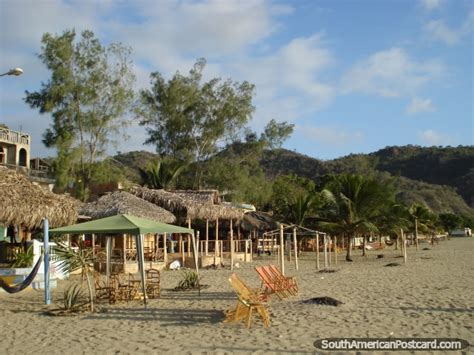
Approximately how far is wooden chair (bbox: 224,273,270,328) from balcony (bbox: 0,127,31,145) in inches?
1319

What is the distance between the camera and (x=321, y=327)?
24.8ft

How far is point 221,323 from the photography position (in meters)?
7.97

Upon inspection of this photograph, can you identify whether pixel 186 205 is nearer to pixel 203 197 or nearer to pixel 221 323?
pixel 203 197

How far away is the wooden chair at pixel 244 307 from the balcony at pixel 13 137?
1319 inches

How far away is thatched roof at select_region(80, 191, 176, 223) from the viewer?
18359 mm

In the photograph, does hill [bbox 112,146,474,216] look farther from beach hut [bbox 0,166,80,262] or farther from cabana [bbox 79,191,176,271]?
beach hut [bbox 0,166,80,262]

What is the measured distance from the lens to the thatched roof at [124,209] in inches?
723

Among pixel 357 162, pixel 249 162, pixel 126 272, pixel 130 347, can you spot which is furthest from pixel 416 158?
pixel 130 347

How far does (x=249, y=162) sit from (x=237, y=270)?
54.0 ft

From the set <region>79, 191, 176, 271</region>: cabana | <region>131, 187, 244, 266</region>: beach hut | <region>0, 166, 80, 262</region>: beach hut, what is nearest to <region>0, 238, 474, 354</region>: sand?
<region>0, 166, 80, 262</region>: beach hut

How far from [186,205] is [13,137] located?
22719 mm

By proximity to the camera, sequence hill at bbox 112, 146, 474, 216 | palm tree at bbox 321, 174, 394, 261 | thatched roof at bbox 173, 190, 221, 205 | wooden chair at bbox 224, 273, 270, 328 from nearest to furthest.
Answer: wooden chair at bbox 224, 273, 270, 328 < thatched roof at bbox 173, 190, 221, 205 < palm tree at bbox 321, 174, 394, 261 < hill at bbox 112, 146, 474, 216

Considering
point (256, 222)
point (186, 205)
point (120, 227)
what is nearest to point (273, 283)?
point (120, 227)

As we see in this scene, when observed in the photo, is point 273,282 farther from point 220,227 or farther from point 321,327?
point 220,227
